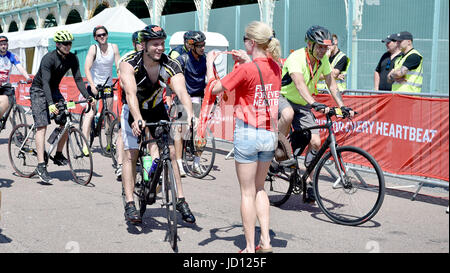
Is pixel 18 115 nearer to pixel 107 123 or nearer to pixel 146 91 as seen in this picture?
pixel 107 123

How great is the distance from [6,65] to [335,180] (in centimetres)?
729

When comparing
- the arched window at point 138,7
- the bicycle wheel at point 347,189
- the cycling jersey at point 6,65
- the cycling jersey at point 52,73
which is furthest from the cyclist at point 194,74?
the arched window at point 138,7

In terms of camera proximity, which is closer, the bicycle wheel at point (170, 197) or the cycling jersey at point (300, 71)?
the bicycle wheel at point (170, 197)

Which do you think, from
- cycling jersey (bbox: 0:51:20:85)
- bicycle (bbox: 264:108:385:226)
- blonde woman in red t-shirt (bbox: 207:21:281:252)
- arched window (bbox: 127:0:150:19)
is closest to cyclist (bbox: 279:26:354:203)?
bicycle (bbox: 264:108:385:226)

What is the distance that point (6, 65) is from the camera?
1085 centimetres

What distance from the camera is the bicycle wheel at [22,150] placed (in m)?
8.29

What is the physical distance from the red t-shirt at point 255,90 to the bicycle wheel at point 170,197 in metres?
0.84

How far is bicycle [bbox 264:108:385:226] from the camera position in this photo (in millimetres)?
5719

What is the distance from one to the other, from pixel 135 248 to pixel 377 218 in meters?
2.60

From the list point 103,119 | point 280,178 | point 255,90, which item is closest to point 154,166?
point 255,90

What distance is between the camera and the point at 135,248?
504 cm

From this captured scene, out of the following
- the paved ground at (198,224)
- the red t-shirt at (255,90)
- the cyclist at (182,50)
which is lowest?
the paved ground at (198,224)

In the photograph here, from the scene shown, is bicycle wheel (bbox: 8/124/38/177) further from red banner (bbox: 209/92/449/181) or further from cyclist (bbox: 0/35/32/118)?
red banner (bbox: 209/92/449/181)

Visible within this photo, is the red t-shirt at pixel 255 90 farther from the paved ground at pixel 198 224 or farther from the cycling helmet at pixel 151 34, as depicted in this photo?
the paved ground at pixel 198 224
